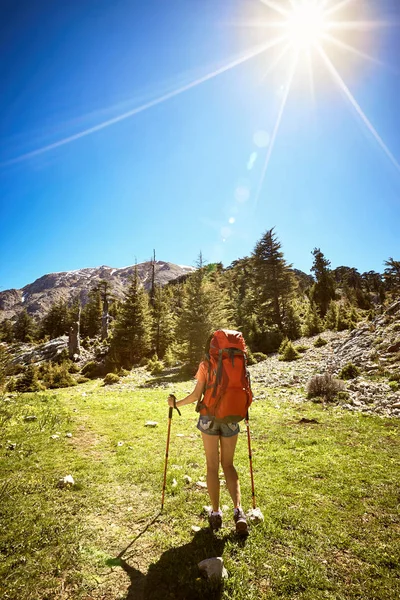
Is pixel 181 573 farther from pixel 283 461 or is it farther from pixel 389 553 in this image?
pixel 283 461

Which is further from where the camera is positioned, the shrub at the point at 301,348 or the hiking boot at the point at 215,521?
the shrub at the point at 301,348

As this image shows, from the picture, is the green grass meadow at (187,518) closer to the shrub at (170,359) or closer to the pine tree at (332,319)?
the shrub at (170,359)

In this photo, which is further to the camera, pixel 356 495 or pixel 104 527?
pixel 356 495

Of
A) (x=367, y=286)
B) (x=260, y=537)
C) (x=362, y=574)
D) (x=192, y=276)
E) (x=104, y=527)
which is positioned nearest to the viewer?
(x=362, y=574)

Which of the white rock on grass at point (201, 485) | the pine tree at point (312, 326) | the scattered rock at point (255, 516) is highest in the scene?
the pine tree at point (312, 326)

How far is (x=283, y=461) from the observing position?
607cm

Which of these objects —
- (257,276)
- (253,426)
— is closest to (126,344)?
(257,276)

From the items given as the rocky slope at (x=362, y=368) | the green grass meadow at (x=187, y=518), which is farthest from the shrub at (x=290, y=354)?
the green grass meadow at (x=187, y=518)

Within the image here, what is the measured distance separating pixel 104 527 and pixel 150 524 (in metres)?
0.69

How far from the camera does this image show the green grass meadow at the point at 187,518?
118 inches

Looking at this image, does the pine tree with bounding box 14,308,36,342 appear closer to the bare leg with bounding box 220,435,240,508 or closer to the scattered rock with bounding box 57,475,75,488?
the scattered rock with bounding box 57,475,75,488

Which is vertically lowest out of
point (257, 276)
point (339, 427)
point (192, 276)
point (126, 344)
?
point (339, 427)

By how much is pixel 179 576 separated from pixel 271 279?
32.7 metres

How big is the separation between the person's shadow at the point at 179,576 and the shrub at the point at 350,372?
11.6 meters
